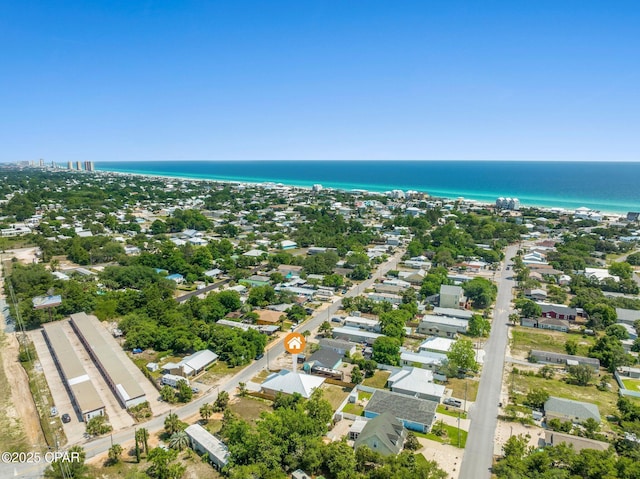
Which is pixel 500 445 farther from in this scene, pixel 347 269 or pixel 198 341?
pixel 347 269

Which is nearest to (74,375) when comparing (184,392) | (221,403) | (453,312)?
(184,392)

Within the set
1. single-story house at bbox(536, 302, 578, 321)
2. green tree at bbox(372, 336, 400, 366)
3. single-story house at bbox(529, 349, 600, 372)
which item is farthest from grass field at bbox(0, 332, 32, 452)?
single-story house at bbox(536, 302, 578, 321)

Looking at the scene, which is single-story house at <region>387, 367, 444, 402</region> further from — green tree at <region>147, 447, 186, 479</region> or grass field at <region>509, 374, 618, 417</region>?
green tree at <region>147, 447, 186, 479</region>

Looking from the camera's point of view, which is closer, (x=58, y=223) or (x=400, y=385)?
(x=400, y=385)

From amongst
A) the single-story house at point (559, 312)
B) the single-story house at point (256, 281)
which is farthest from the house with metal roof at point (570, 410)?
the single-story house at point (256, 281)

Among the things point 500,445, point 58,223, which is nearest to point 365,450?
point 500,445

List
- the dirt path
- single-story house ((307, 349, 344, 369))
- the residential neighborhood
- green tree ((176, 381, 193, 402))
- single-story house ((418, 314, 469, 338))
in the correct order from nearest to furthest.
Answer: the residential neighborhood < the dirt path < green tree ((176, 381, 193, 402)) < single-story house ((307, 349, 344, 369)) < single-story house ((418, 314, 469, 338))
